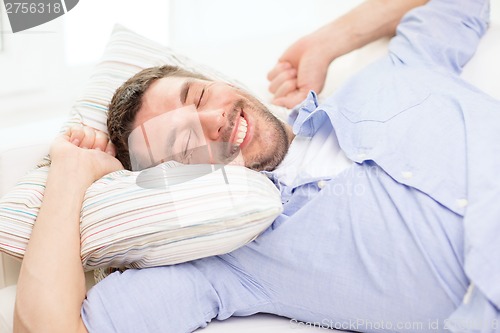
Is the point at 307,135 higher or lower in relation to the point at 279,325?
higher

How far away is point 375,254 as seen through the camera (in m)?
1.16

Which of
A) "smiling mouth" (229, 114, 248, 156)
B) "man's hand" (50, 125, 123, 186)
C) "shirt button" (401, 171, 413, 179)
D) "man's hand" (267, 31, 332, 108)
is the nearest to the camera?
"shirt button" (401, 171, 413, 179)

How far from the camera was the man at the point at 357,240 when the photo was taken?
111cm

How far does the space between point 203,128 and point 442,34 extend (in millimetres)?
752

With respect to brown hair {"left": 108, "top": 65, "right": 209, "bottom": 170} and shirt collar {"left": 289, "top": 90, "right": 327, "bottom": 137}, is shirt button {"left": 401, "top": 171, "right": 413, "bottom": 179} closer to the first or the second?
shirt collar {"left": 289, "top": 90, "right": 327, "bottom": 137}

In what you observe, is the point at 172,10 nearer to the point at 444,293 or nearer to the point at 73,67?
the point at 73,67

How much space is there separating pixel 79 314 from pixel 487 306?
2.26ft

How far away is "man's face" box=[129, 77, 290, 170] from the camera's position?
1412 mm

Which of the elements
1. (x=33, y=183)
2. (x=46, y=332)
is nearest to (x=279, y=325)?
(x=46, y=332)

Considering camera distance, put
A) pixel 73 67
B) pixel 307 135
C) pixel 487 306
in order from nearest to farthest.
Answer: pixel 487 306 → pixel 307 135 → pixel 73 67

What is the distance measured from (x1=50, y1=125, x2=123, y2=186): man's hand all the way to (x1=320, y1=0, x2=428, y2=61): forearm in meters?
0.74

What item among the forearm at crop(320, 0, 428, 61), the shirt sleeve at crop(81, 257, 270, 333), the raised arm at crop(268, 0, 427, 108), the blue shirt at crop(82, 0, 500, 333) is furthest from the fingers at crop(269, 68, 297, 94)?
the shirt sleeve at crop(81, 257, 270, 333)

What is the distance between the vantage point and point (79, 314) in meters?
1.11

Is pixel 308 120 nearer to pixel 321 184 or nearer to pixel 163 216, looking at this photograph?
pixel 321 184
